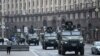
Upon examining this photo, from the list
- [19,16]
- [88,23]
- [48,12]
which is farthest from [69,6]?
[19,16]

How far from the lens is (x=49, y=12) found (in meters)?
136

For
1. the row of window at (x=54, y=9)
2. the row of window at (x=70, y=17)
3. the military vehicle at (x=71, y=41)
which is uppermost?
the row of window at (x=54, y=9)

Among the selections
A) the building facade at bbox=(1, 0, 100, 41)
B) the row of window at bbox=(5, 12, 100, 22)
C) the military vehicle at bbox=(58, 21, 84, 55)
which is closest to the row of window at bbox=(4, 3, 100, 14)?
the building facade at bbox=(1, 0, 100, 41)

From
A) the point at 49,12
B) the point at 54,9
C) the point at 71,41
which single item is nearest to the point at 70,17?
the point at 54,9

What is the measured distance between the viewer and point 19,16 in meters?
152

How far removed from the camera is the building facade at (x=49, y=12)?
4190 inches

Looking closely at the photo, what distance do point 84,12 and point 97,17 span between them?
9.13 m

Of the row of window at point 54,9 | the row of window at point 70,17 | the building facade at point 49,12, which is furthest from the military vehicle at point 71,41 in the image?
the row of window at point 54,9

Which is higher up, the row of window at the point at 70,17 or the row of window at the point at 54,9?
the row of window at the point at 54,9

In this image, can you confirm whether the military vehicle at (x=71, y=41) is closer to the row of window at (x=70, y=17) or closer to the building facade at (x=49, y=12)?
the building facade at (x=49, y=12)

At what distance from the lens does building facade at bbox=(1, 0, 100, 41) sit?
106438mm

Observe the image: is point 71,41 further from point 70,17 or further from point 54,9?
point 54,9

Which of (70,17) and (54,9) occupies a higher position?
(54,9)

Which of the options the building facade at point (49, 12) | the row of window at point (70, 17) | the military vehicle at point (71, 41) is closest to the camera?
the military vehicle at point (71, 41)
